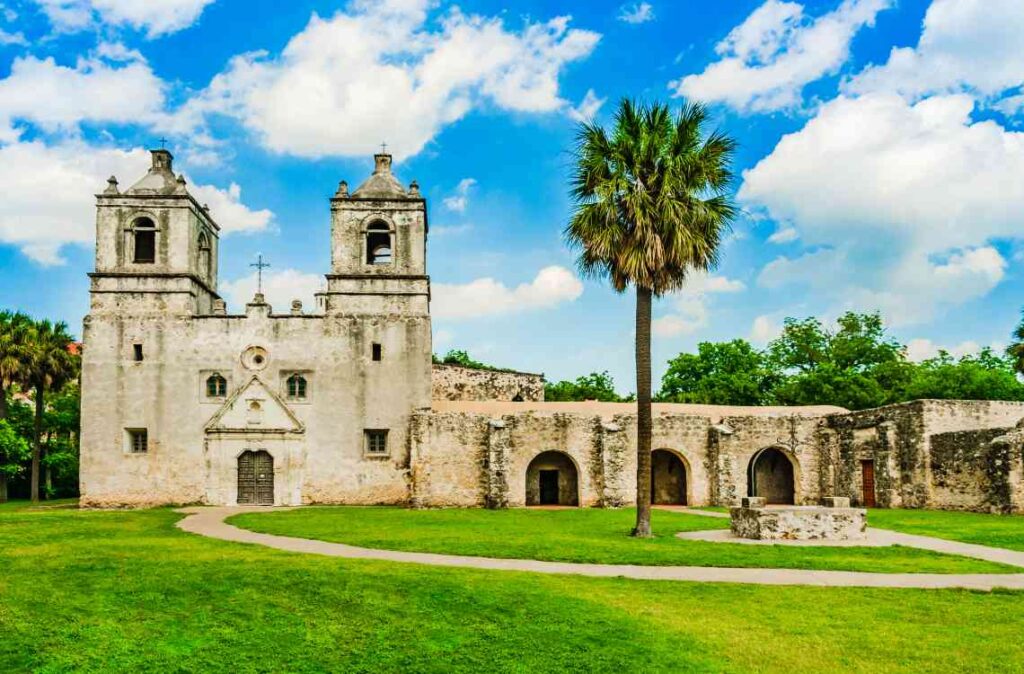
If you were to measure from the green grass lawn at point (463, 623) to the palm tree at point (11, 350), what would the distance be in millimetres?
28491

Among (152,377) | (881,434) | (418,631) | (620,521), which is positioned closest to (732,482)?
(881,434)

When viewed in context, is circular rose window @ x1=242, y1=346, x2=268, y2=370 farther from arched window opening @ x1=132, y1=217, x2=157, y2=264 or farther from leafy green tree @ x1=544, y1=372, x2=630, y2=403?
leafy green tree @ x1=544, y1=372, x2=630, y2=403

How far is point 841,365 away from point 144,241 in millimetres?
41277

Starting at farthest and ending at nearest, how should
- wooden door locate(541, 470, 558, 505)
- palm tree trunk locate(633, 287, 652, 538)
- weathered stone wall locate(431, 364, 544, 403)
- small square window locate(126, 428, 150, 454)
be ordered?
weathered stone wall locate(431, 364, 544, 403), wooden door locate(541, 470, 558, 505), small square window locate(126, 428, 150, 454), palm tree trunk locate(633, 287, 652, 538)

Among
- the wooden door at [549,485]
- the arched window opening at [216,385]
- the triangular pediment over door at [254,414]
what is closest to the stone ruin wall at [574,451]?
the wooden door at [549,485]

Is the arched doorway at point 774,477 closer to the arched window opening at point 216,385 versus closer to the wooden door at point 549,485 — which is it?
the wooden door at point 549,485

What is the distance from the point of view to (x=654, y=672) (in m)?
8.58

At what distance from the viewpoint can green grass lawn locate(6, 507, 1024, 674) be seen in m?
9.01

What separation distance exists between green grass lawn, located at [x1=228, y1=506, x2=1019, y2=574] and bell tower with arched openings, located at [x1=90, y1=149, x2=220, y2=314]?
33.5 ft

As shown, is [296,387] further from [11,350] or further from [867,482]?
[867,482]

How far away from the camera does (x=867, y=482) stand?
1232 inches

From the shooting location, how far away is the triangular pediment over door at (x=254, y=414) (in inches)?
1250

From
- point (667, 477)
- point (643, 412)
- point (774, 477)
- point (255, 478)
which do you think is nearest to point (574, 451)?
point (667, 477)

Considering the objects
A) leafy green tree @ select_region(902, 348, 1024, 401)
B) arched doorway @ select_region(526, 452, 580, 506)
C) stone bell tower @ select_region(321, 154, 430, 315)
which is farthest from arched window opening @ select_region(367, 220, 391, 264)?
leafy green tree @ select_region(902, 348, 1024, 401)
